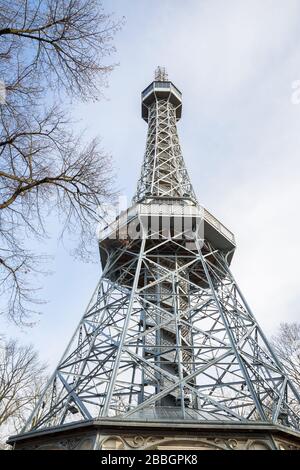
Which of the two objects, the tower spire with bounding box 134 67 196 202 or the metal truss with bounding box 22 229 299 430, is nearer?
the metal truss with bounding box 22 229 299 430

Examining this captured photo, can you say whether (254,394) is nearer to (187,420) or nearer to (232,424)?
(232,424)

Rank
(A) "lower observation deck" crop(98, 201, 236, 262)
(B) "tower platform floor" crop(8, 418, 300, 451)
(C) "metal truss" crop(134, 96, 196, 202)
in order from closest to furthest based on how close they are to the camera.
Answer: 1. (B) "tower platform floor" crop(8, 418, 300, 451)
2. (A) "lower observation deck" crop(98, 201, 236, 262)
3. (C) "metal truss" crop(134, 96, 196, 202)

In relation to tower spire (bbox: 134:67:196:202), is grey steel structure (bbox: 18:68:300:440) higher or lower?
lower

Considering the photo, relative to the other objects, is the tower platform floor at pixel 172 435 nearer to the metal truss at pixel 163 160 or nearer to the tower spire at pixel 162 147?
the tower spire at pixel 162 147

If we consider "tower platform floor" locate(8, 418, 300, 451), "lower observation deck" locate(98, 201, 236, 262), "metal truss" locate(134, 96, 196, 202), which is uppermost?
"metal truss" locate(134, 96, 196, 202)

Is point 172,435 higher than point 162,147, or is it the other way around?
point 162,147

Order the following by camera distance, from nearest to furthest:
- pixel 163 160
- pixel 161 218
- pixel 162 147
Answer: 1. pixel 161 218
2. pixel 163 160
3. pixel 162 147

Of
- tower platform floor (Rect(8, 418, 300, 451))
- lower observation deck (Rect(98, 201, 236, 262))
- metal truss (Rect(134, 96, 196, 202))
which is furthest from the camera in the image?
metal truss (Rect(134, 96, 196, 202))

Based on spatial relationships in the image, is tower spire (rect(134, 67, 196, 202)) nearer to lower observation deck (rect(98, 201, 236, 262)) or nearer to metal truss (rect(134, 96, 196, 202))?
metal truss (rect(134, 96, 196, 202))

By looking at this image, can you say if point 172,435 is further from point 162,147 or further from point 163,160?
point 162,147

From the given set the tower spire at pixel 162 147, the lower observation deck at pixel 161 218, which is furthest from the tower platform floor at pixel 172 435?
the tower spire at pixel 162 147

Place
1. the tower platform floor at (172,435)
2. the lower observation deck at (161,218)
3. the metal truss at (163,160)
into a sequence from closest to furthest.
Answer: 1. the tower platform floor at (172,435)
2. the lower observation deck at (161,218)
3. the metal truss at (163,160)

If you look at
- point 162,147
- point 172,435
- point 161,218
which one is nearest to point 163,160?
point 162,147

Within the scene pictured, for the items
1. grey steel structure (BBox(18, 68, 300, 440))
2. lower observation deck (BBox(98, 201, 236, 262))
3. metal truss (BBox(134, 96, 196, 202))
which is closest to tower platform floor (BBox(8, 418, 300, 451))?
grey steel structure (BBox(18, 68, 300, 440))
